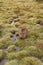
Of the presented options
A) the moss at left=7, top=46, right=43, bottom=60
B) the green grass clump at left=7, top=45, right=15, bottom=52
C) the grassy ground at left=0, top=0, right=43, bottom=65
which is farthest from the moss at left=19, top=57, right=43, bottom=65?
the green grass clump at left=7, top=45, right=15, bottom=52

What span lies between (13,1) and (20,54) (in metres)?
13.8

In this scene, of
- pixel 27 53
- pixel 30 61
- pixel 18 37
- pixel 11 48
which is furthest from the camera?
pixel 18 37

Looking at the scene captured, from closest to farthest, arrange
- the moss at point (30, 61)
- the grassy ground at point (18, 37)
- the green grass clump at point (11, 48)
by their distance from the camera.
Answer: the moss at point (30, 61) → the grassy ground at point (18, 37) → the green grass clump at point (11, 48)

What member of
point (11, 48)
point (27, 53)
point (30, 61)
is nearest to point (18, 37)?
point (11, 48)

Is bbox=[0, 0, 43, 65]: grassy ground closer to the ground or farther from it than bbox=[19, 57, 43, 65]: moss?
closer to the ground

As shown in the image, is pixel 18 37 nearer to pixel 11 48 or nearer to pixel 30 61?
pixel 11 48

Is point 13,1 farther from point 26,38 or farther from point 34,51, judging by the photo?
point 34,51

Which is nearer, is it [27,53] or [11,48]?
[27,53]

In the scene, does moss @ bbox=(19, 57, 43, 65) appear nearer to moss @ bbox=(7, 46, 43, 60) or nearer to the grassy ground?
the grassy ground

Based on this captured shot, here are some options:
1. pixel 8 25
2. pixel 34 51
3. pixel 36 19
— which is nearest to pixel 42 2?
pixel 36 19

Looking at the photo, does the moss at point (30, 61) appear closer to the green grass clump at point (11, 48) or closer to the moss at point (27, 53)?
the moss at point (27, 53)

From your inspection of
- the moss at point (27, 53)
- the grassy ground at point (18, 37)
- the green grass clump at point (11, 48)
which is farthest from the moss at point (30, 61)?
the green grass clump at point (11, 48)

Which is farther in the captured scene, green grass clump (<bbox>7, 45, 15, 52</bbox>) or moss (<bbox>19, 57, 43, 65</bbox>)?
green grass clump (<bbox>7, 45, 15, 52</bbox>)

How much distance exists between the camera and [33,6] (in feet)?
63.2
